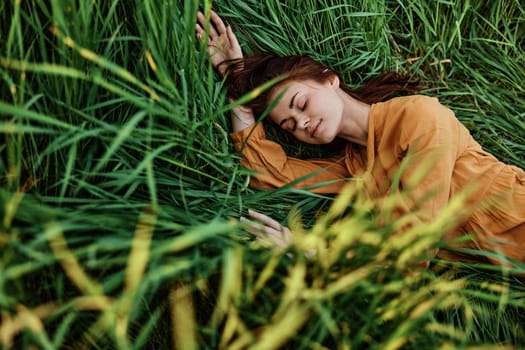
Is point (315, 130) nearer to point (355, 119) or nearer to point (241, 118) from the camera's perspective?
point (355, 119)

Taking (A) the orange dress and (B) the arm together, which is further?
(B) the arm

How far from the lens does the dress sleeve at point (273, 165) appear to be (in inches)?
58.9

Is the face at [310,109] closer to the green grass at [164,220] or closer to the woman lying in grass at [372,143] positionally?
the woman lying in grass at [372,143]

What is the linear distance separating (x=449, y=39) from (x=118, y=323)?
1.64m

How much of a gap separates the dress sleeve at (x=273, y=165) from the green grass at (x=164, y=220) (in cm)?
6

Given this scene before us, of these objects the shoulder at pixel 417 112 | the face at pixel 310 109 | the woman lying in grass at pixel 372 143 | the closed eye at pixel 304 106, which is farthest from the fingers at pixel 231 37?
the shoulder at pixel 417 112

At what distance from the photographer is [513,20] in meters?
1.84

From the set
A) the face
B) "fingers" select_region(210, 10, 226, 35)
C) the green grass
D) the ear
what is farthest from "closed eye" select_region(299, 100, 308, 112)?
"fingers" select_region(210, 10, 226, 35)

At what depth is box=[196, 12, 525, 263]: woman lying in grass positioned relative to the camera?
1.33 meters

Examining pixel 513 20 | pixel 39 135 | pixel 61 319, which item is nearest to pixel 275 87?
pixel 39 135

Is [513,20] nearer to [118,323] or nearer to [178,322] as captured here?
[178,322]

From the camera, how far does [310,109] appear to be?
56.2 inches

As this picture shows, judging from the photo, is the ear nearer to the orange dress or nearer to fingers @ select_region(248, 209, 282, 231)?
the orange dress

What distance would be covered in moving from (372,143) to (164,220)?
2.57 feet
